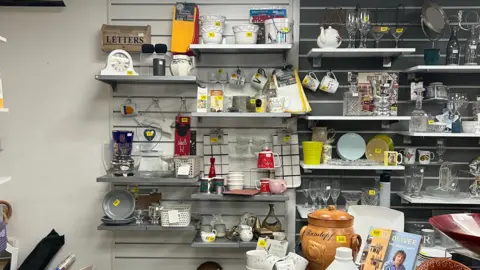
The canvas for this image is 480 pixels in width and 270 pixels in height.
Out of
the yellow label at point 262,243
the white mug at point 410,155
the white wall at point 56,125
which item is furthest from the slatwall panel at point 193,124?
the white mug at point 410,155

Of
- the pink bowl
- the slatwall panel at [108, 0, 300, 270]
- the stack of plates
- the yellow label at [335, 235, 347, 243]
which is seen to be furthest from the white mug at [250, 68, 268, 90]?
the pink bowl

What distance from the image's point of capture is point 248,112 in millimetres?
2924

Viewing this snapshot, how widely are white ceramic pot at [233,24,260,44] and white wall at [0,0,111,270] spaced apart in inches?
41.5

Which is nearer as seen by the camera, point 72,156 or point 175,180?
point 175,180

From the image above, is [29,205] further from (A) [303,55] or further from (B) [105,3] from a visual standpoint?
(A) [303,55]

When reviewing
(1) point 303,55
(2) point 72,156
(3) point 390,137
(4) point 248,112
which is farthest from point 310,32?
(2) point 72,156

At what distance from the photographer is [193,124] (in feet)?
10.4

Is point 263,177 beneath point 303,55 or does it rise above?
beneath

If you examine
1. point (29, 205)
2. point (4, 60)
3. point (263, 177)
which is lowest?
point (29, 205)

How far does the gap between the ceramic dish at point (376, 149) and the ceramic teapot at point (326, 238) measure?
1.12m

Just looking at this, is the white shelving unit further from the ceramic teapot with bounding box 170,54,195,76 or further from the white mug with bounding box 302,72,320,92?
the ceramic teapot with bounding box 170,54,195,76

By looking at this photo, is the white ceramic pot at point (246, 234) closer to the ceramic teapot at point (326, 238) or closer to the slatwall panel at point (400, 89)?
the slatwall panel at point (400, 89)

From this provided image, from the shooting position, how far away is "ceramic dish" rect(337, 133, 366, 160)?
3.10 meters

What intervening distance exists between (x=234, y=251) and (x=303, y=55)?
60.4 inches
